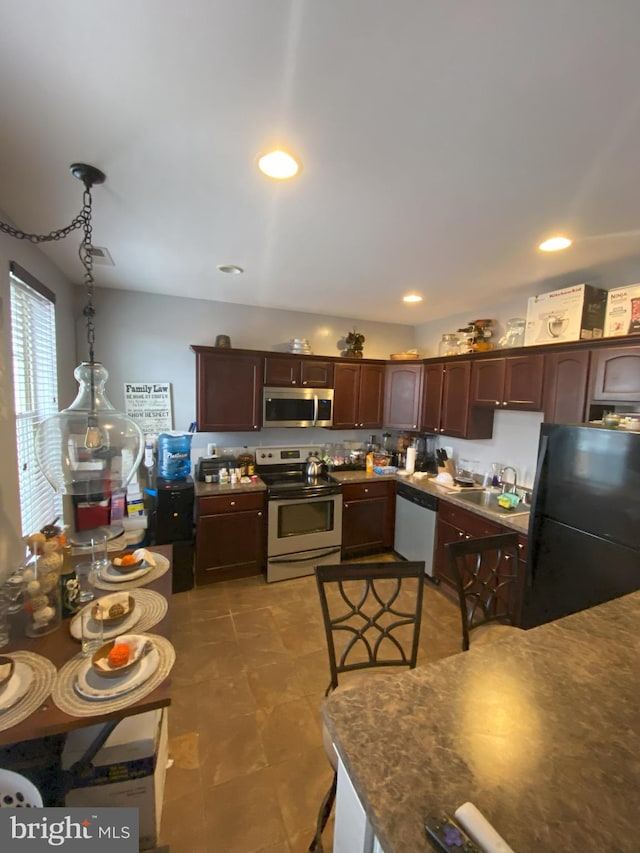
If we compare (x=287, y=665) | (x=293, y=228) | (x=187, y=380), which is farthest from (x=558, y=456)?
(x=187, y=380)

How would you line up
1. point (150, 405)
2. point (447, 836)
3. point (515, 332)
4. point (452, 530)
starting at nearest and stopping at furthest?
point (447, 836), point (515, 332), point (452, 530), point (150, 405)

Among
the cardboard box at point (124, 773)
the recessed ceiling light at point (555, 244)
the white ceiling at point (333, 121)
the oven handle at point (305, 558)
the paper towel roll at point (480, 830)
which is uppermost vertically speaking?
the recessed ceiling light at point (555, 244)

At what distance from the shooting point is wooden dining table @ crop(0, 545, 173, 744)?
35.9 inches

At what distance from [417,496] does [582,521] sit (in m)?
1.54

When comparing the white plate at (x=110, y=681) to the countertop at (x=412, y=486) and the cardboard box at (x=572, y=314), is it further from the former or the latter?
the cardboard box at (x=572, y=314)

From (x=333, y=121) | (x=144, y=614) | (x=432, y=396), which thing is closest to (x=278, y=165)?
(x=333, y=121)

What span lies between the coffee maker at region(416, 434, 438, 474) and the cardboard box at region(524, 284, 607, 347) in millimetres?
1757

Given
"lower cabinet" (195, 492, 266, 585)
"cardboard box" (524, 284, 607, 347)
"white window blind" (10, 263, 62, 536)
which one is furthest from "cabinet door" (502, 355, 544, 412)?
"white window blind" (10, 263, 62, 536)

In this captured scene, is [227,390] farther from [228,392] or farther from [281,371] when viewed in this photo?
[281,371]

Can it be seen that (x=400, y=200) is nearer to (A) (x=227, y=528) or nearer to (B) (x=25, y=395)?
(B) (x=25, y=395)

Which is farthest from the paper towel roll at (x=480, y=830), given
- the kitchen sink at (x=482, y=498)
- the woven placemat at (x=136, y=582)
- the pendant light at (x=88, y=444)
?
the kitchen sink at (x=482, y=498)

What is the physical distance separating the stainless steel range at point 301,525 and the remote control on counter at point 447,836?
8.38ft

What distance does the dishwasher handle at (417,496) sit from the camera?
10.3 ft

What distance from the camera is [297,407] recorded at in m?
3.51
